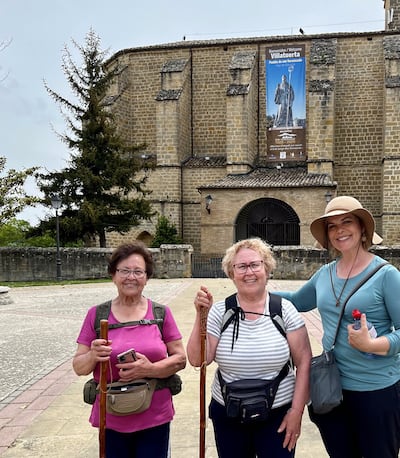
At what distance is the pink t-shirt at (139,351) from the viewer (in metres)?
2.60

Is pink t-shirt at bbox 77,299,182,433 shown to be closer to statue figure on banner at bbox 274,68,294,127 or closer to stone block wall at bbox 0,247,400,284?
stone block wall at bbox 0,247,400,284

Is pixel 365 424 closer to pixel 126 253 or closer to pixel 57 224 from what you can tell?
pixel 126 253

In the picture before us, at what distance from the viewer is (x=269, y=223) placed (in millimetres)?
25938

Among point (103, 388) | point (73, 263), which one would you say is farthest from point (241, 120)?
point (103, 388)

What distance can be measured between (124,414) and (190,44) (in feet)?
97.6

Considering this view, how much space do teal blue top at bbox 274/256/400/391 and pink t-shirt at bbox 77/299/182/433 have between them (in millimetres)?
915

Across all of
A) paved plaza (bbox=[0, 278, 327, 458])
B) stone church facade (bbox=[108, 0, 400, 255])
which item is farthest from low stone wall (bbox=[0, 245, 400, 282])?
paved plaza (bbox=[0, 278, 327, 458])

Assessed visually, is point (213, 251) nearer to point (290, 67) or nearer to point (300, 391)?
point (290, 67)

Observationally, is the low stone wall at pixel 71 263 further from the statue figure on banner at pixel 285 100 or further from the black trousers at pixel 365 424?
the black trousers at pixel 365 424

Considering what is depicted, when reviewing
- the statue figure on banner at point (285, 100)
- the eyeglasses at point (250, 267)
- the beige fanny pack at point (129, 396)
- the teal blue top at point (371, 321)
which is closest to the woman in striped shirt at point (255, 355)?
the eyeglasses at point (250, 267)

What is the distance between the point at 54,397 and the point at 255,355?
3.49 metres

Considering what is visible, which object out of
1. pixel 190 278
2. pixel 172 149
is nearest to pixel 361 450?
pixel 190 278

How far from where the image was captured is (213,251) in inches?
969

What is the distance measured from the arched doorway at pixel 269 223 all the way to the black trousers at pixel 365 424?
22587 mm
